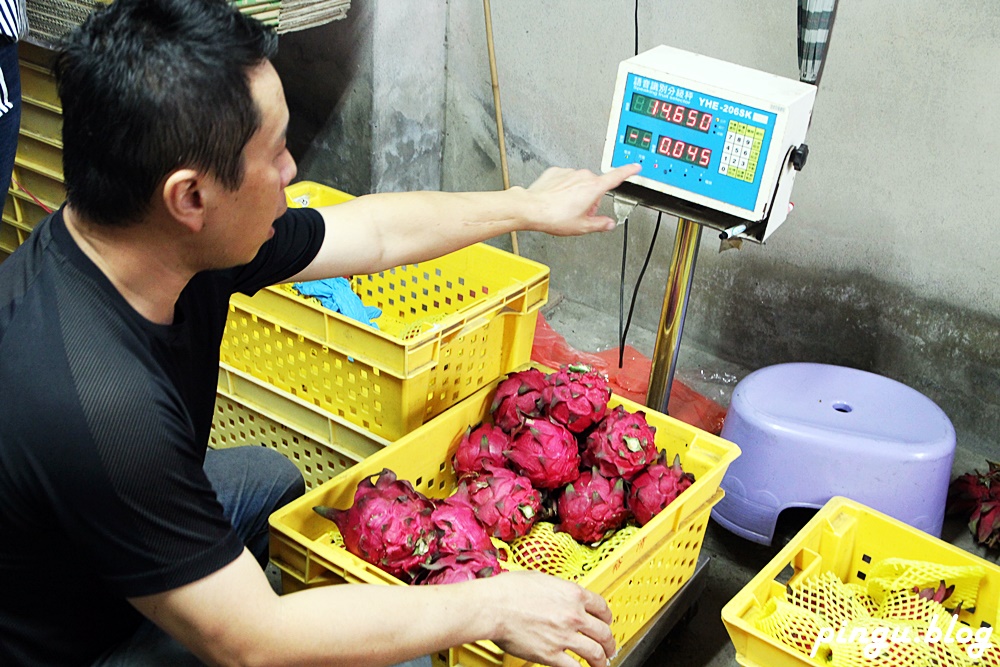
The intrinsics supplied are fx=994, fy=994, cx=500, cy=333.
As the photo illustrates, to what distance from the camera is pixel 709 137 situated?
1683 millimetres

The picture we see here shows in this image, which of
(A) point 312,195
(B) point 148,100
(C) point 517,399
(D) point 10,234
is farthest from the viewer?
(D) point 10,234

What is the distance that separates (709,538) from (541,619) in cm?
117

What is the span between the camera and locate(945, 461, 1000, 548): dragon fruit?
2.30m

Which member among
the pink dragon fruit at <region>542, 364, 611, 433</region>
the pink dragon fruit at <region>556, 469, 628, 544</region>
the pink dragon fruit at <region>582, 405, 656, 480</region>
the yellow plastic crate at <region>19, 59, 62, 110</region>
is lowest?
the pink dragon fruit at <region>556, 469, 628, 544</region>

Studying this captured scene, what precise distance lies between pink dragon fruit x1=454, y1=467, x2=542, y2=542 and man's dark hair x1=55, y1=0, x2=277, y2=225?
2.71 feet

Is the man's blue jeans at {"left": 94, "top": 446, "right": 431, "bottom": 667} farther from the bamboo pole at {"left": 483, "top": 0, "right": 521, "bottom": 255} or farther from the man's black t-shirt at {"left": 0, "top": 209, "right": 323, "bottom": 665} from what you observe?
the bamboo pole at {"left": 483, "top": 0, "right": 521, "bottom": 255}

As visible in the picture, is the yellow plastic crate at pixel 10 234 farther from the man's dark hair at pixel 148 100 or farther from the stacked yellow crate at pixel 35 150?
the man's dark hair at pixel 148 100

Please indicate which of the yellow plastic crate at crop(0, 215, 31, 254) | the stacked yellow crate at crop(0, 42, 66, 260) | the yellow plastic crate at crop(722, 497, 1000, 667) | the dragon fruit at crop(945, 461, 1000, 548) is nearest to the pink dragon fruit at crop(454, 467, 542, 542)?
the yellow plastic crate at crop(722, 497, 1000, 667)

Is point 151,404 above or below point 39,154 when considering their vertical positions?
above

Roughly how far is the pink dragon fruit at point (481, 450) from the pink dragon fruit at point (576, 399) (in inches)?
4.0

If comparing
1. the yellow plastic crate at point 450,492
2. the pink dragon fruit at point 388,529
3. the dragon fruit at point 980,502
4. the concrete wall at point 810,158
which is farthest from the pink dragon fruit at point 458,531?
the concrete wall at point 810,158

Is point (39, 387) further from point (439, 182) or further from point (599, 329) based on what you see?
point (439, 182)

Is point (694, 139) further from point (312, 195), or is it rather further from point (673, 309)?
point (312, 195)

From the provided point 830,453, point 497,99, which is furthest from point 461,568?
point 497,99
